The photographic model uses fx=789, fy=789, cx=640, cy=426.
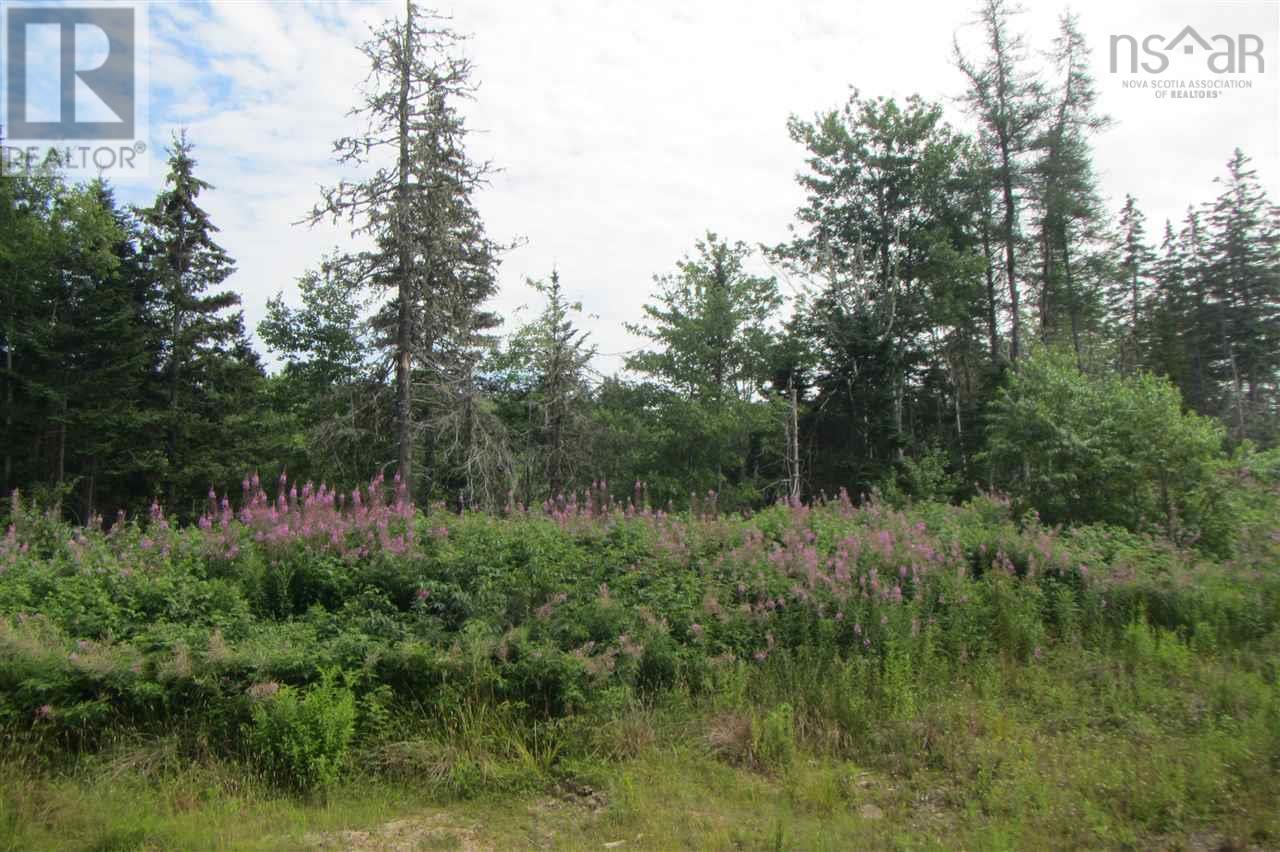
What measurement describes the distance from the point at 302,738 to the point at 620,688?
2.26 m

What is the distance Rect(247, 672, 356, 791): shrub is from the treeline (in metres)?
14.0

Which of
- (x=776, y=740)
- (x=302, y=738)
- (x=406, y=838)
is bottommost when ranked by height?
(x=406, y=838)

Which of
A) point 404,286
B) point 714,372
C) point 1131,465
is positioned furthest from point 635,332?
point 1131,465

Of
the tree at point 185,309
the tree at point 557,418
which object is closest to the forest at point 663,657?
the tree at point 557,418

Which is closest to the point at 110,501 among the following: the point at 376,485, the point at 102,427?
the point at 102,427

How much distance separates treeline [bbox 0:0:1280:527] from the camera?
20.3m

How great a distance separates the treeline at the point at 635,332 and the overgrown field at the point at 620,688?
11.9 m

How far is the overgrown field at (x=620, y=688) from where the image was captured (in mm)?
4770

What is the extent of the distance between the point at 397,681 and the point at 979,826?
417 centimetres

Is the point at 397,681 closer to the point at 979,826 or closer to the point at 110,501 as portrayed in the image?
the point at 979,826

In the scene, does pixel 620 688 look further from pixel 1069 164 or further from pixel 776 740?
pixel 1069 164

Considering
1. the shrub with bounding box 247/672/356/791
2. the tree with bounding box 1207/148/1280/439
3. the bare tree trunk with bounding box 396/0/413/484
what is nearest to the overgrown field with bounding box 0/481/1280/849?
the shrub with bounding box 247/672/356/791

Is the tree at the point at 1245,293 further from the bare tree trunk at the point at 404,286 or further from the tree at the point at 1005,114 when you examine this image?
the bare tree trunk at the point at 404,286

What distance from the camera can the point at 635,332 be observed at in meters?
30.8
